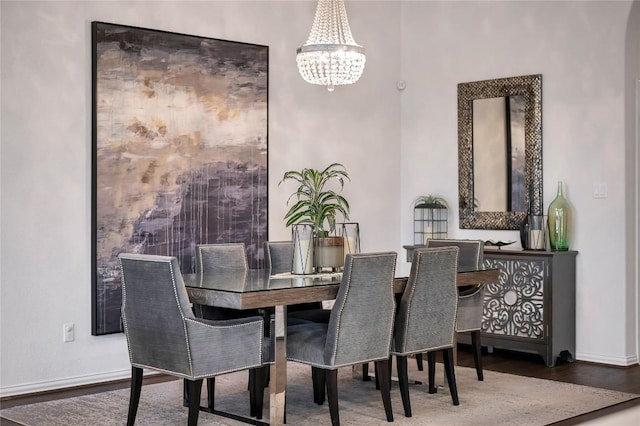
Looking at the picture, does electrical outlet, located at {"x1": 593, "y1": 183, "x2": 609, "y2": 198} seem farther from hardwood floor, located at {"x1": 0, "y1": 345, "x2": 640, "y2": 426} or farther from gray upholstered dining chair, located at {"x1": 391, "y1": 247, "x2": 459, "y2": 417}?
gray upholstered dining chair, located at {"x1": 391, "y1": 247, "x2": 459, "y2": 417}

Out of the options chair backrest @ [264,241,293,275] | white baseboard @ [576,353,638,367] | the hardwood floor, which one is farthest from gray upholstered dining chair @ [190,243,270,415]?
white baseboard @ [576,353,638,367]

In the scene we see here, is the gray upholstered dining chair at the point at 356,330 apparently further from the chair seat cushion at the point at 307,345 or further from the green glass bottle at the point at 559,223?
the green glass bottle at the point at 559,223

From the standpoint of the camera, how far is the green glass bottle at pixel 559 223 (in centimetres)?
612

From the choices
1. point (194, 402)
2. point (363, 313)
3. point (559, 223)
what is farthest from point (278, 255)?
point (559, 223)

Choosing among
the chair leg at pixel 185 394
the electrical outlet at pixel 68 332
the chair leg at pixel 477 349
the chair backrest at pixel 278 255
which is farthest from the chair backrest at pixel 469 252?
the electrical outlet at pixel 68 332

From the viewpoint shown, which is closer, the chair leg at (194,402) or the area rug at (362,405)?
the chair leg at (194,402)

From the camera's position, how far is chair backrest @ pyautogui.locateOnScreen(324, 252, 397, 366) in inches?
159

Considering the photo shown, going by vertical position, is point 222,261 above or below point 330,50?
below

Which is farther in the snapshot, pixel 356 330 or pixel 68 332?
pixel 68 332

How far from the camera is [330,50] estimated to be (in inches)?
184

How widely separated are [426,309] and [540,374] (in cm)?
159

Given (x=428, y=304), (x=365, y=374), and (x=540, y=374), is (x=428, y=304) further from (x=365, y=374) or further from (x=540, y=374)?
(x=540, y=374)

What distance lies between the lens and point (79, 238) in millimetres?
5246

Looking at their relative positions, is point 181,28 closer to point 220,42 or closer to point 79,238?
point 220,42
